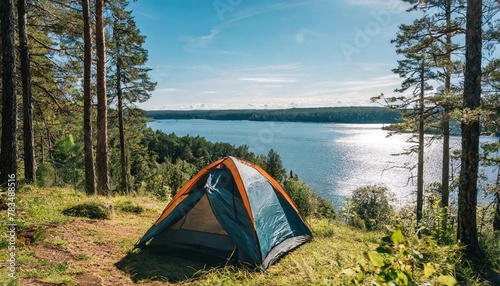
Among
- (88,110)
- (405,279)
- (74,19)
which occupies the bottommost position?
(405,279)

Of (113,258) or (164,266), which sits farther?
(113,258)

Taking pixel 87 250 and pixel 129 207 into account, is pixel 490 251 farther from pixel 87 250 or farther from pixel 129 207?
pixel 129 207

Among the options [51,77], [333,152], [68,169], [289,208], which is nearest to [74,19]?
[51,77]

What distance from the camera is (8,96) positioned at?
670 cm

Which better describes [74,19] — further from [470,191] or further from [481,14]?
[470,191]

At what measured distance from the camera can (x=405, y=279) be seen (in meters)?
1.37

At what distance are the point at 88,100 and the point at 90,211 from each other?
3373 millimetres

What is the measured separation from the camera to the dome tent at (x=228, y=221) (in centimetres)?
501

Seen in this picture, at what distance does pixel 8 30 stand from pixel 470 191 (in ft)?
32.2

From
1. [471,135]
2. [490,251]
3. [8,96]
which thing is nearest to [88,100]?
[8,96]

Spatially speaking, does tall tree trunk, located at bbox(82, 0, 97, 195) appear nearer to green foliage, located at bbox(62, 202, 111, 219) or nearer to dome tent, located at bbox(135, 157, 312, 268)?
green foliage, located at bbox(62, 202, 111, 219)

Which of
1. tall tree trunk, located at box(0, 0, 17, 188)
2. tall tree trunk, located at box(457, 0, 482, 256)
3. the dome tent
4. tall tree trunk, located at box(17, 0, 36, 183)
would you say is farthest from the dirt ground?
tall tree trunk, located at box(457, 0, 482, 256)

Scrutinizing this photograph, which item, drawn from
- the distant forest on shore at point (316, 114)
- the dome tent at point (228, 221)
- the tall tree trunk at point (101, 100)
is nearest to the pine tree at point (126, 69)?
the tall tree trunk at point (101, 100)
